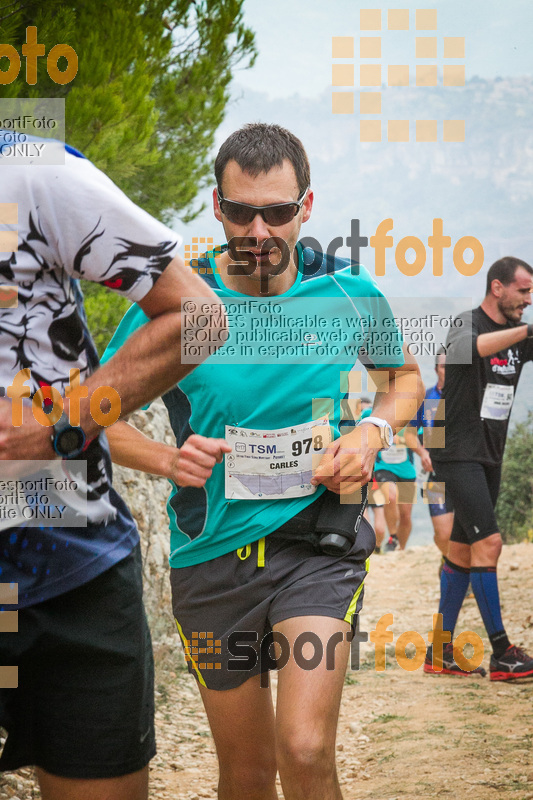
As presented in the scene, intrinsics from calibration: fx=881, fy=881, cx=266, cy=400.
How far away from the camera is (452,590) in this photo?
551 centimetres

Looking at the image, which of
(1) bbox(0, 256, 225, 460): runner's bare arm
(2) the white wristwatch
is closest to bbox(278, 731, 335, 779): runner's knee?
(2) the white wristwatch

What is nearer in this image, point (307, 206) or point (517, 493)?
point (307, 206)

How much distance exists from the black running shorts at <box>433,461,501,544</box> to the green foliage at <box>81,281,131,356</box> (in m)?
2.22

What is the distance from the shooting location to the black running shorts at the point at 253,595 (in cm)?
235

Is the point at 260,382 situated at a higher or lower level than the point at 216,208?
lower

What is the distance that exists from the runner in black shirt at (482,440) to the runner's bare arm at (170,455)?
124 inches

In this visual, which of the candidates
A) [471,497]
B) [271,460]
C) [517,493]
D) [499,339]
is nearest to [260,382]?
[271,460]

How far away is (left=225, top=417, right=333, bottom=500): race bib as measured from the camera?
2.45 meters

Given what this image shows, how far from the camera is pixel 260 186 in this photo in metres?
2.56

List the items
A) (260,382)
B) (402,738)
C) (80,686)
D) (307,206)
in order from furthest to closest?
(402,738) → (307,206) → (260,382) → (80,686)

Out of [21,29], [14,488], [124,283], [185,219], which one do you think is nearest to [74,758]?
[14,488]

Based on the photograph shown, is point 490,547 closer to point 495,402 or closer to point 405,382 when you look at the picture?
point 495,402

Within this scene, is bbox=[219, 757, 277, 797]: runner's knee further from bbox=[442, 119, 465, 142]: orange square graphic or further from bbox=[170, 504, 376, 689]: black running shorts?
bbox=[442, 119, 465, 142]: orange square graphic

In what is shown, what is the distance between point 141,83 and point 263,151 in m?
2.82
